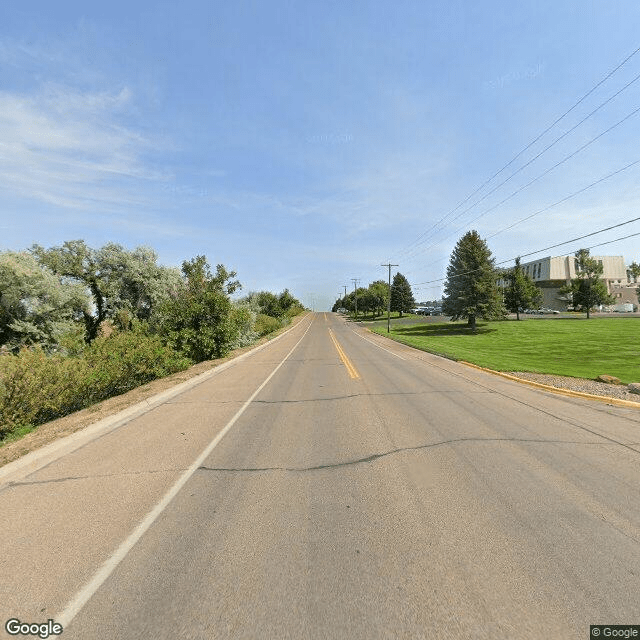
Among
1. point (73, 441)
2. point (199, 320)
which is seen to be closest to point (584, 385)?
point (73, 441)

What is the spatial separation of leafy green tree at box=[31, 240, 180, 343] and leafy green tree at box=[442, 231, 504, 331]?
1225 inches

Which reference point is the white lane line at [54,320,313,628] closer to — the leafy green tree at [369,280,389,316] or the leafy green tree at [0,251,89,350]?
the leafy green tree at [0,251,89,350]

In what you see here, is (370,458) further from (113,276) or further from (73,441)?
(113,276)

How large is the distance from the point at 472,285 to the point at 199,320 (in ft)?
103

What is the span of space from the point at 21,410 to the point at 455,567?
30.2ft

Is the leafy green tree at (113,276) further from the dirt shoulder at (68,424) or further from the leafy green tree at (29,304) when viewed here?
the dirt shoulder at (68,424)

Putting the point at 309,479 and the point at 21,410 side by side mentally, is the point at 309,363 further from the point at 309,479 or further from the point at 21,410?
the point at 309,479

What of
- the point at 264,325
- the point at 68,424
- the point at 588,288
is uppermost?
the point at 588,288

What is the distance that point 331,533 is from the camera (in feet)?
10.8

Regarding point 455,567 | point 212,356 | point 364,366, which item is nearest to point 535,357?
point 364,366

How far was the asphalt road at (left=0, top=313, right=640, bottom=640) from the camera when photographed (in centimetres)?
238

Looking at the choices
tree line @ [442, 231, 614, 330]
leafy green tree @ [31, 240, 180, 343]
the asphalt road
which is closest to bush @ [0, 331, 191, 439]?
the asphalt road

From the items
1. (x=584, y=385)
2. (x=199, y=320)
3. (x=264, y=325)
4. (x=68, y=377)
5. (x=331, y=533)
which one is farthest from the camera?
(x=264, y=325)

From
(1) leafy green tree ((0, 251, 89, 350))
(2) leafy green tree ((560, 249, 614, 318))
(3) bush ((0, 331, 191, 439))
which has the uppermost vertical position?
(2) leafy green tree ((560, 249, 614, 318))
